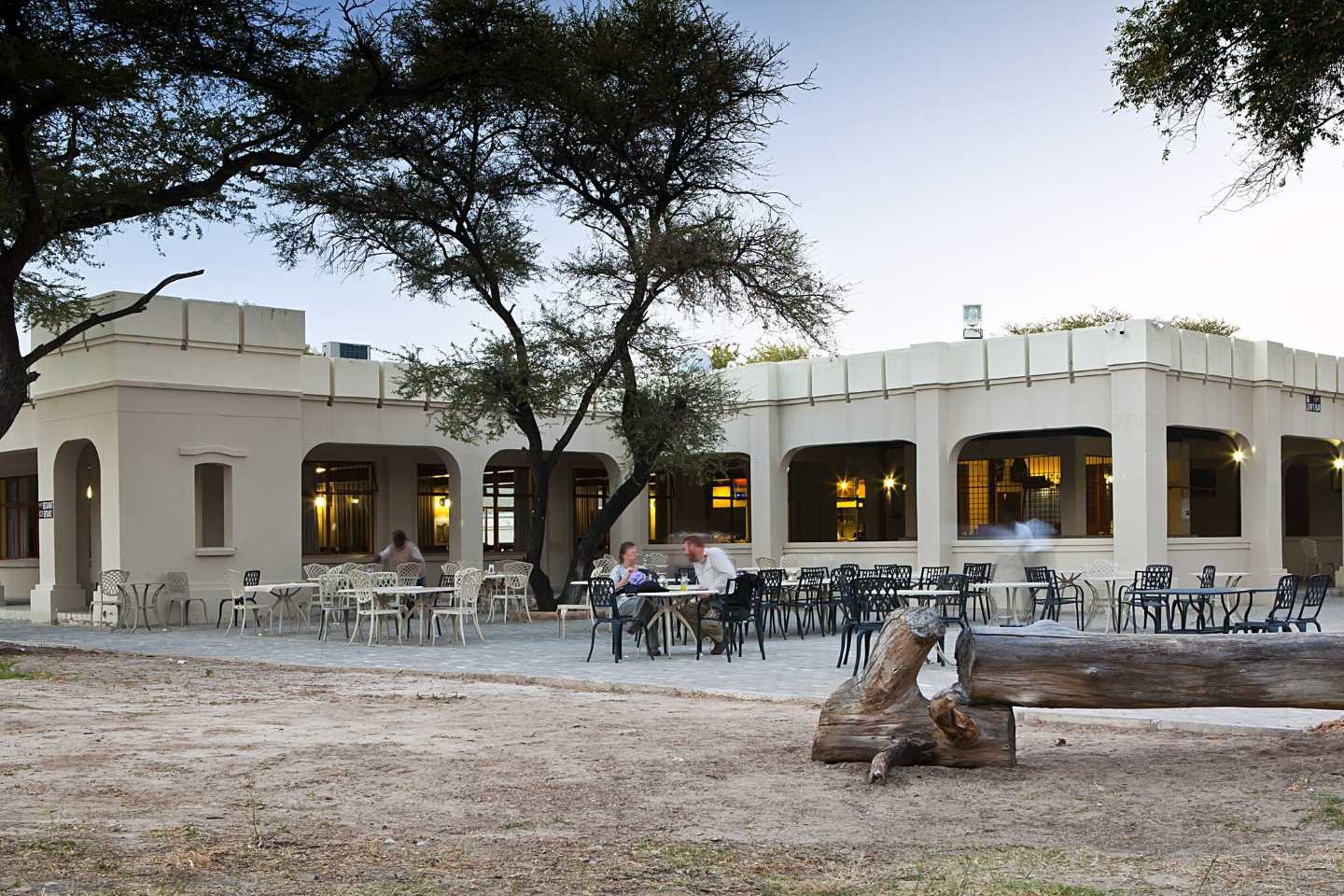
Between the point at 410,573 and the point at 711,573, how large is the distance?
22.0ft

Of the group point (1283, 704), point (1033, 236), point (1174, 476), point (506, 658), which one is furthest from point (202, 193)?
point (1174, 476)

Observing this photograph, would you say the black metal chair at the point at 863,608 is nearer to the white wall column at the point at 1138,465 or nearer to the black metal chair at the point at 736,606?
the black metal chair at the point at 736,606

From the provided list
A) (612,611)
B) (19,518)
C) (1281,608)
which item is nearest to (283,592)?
(612,611)

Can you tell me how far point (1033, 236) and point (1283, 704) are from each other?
19.1m

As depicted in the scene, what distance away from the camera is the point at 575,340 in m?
21.2

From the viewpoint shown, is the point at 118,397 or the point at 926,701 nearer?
the point at 926,701

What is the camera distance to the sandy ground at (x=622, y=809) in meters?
5.08

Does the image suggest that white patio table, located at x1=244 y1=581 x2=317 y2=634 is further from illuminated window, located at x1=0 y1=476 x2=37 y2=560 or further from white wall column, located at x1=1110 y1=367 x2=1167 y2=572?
white wall column, located at x1=1110 y1=367 x2=1167 y2=572

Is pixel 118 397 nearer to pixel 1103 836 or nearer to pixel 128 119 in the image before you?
pixel 128 119

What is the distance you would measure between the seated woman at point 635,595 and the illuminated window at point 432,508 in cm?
1192

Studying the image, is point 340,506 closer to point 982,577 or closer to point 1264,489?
point 982,577

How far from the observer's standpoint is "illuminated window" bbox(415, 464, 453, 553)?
2702 cm

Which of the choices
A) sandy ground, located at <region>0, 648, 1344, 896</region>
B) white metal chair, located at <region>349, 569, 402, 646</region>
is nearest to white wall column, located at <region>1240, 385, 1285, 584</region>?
white metal chair, located at <region>349, 569, 402, 646</region>

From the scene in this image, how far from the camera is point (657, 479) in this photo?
92.5ft
